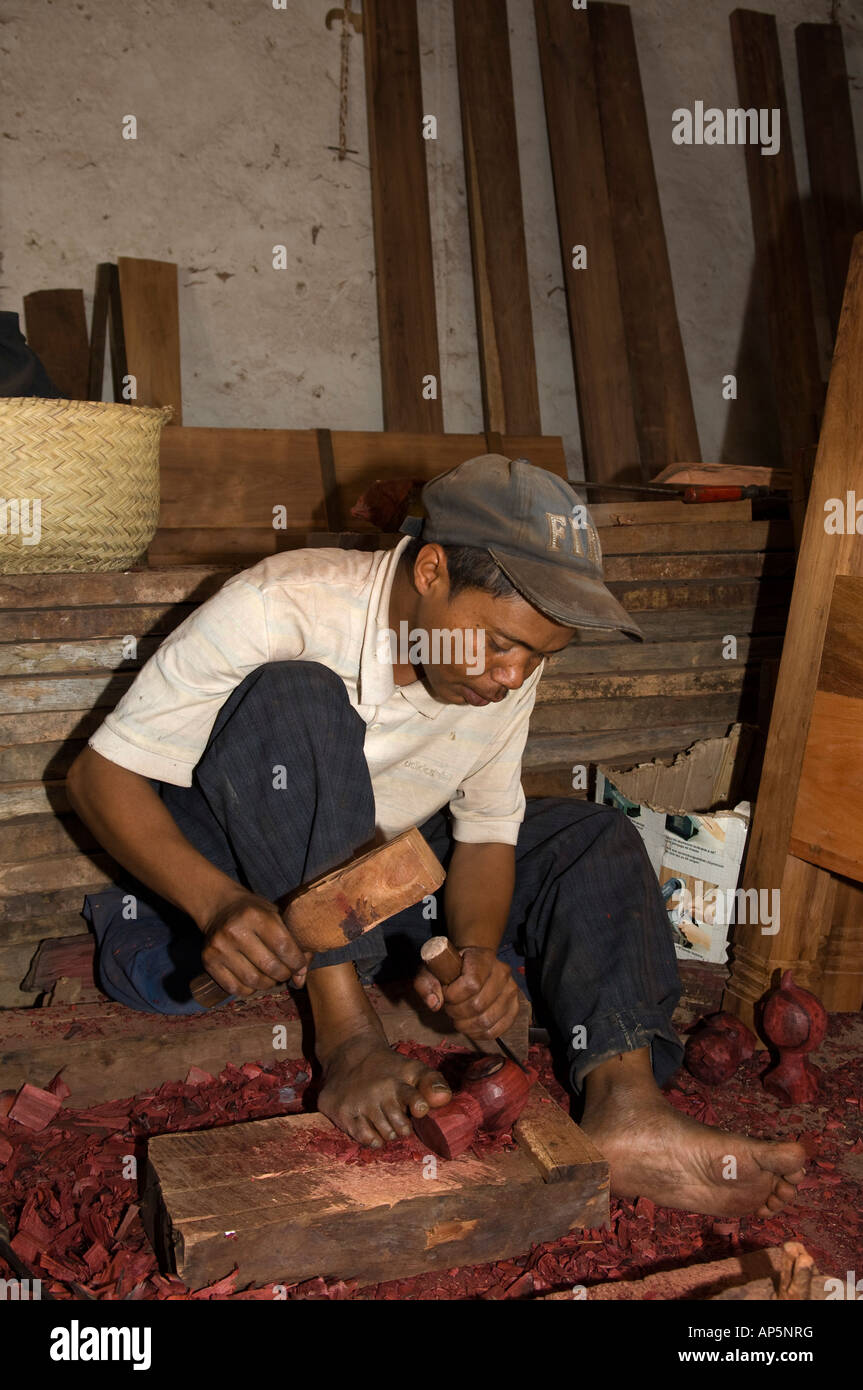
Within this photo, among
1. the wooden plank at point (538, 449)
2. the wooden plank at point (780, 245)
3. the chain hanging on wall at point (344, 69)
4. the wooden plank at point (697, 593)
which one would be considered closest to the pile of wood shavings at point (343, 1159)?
the wooden plank at point (697, 593)

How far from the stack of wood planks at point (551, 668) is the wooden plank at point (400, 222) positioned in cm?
79

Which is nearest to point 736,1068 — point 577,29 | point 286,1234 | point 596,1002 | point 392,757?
point 596,1002

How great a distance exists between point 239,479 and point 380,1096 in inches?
126

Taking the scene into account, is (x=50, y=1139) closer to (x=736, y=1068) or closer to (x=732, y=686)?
(x=736, y=1068)

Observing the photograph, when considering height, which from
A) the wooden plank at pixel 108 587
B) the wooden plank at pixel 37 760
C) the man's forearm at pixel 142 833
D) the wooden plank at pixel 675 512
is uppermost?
the wooden plank at pixel 675 512

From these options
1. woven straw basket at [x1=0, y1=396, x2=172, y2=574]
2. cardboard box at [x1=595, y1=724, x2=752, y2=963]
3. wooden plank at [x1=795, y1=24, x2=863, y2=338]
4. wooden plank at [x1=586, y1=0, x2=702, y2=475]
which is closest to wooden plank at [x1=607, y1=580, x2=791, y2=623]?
cardboard box at [x1=595, y1=724, x2=752, y2=963]

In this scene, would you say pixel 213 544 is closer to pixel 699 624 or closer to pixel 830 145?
pixel 699 624

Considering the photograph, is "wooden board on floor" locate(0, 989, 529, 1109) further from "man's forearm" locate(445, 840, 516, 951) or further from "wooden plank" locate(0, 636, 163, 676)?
"wooden plank" locate(0, 636, 163, 676)

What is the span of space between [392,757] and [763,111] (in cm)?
548

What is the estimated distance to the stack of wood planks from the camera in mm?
2930

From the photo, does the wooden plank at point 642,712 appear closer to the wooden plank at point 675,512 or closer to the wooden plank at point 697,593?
the wooden plank at point 697,593

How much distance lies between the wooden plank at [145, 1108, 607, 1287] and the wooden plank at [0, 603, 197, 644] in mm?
1436

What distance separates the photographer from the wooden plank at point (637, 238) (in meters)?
5.84

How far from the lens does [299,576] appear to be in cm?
235
